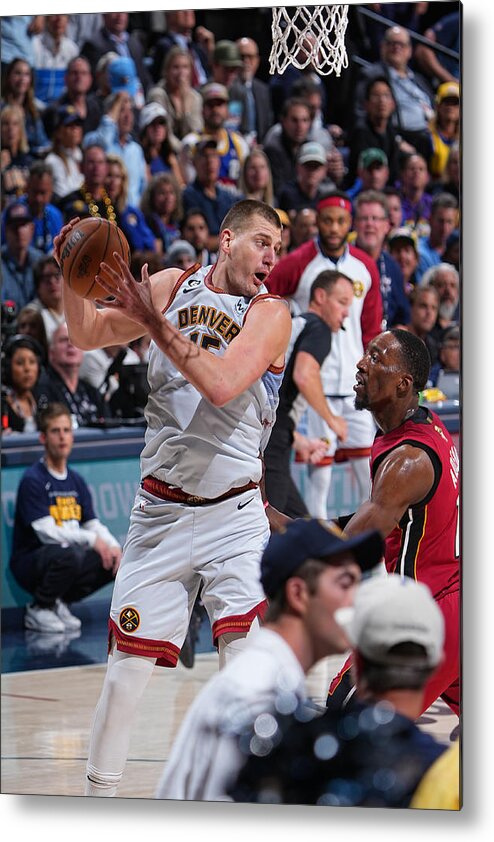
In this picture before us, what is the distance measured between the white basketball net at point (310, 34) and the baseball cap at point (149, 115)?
4.76 m

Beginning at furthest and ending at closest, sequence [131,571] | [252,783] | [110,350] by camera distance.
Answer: [110,350]
[131,571]
[252,783]

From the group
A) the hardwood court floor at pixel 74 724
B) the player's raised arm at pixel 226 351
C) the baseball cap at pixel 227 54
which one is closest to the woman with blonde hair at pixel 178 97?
the baseball cap at pixel 227 54

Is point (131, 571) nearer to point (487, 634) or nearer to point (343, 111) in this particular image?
point (487, 634)

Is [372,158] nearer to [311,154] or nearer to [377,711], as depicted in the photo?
[311,154]

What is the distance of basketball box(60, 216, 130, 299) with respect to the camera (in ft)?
15.2

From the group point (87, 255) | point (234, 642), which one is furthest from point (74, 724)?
point (87, 255)

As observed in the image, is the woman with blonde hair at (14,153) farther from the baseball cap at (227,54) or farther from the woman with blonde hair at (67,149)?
the baseball cap at (227,54)

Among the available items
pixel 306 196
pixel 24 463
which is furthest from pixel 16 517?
pixel 306 196

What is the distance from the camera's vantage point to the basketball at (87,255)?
4633 millimetres

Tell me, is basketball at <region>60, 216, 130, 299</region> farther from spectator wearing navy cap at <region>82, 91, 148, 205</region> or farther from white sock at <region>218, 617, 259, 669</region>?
spectator wearing navy cap at <region>82, 91, 148, 205</region>

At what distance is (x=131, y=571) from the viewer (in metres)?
4.59

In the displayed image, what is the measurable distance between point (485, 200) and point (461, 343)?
1.50 feet

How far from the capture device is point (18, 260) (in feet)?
31.0

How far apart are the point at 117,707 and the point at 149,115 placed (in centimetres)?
648
